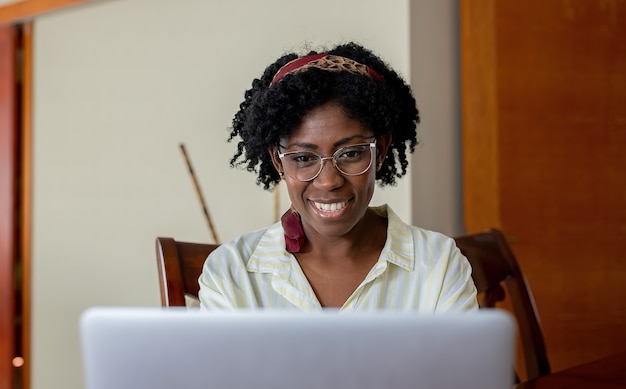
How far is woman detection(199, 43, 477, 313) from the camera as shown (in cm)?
129

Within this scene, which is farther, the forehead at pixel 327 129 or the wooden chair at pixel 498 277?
the wooden chair at pixel 498 277

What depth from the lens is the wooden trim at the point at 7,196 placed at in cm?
385

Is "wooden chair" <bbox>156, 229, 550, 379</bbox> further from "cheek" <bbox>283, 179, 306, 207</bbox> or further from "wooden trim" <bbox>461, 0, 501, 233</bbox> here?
"wooden trim" <bbox>461, 0, 501, 233</bbox>

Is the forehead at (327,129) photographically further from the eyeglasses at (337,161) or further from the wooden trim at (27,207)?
the wooden trim at (27,207)

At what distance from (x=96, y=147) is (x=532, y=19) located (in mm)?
2060

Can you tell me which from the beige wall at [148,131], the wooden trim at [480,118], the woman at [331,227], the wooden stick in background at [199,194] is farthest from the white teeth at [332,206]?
the wooden stick in background at [199,194]

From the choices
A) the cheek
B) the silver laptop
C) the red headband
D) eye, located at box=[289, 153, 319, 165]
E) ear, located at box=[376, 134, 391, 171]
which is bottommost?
the silver laptop

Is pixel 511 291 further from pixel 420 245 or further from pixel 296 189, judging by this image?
pixel 296 189

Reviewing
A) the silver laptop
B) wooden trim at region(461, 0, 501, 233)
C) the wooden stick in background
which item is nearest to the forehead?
the silver laptop

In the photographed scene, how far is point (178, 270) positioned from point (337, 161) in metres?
0.36

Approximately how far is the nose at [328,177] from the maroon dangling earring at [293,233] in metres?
0.15

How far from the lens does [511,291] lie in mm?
1602

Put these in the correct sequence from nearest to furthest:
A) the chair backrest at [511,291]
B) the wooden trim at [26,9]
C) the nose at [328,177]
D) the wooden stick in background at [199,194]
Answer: the nose at [328,177] → the chair backrest at [511,291] → the wooden stick in background at [199,194] → the wooden trim at [26,9]

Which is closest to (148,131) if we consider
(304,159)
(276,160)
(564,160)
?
(564,160)
